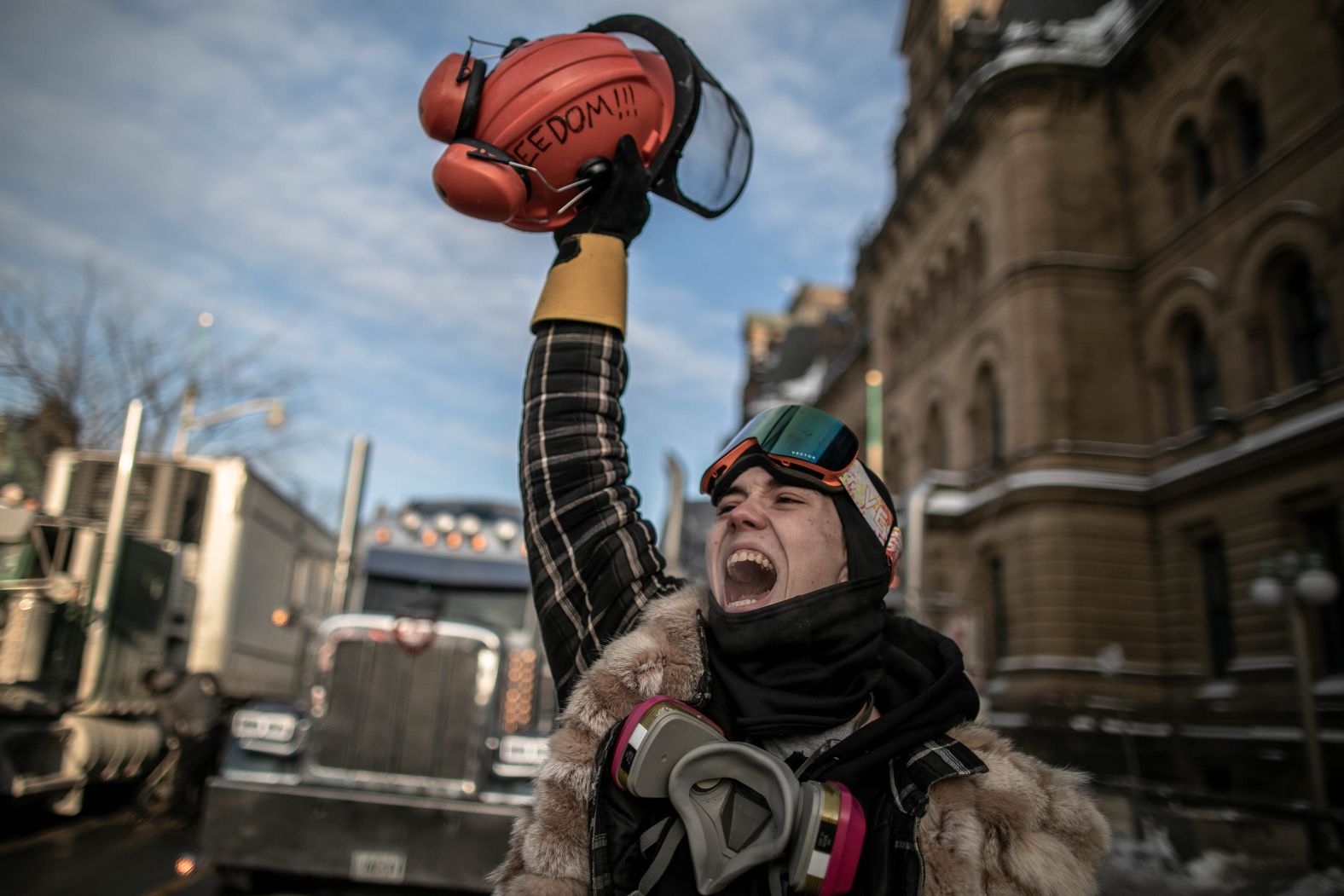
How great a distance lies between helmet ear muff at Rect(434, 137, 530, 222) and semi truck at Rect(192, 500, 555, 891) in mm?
5167

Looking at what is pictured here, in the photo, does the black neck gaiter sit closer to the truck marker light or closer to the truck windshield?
the truck marker light

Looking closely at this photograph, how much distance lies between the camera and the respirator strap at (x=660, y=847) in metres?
1.59

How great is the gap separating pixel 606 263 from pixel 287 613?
1004cm

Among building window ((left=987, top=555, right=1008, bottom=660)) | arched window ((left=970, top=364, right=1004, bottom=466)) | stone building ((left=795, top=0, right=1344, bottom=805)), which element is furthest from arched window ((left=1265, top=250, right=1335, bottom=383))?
building window ((left=987, top=555, right=1008, bottom=660))

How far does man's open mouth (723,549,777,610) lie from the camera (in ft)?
6.38

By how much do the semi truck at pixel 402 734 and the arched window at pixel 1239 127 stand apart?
67.9 feet

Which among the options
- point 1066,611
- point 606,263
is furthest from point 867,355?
point 606,263

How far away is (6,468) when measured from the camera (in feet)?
54.9

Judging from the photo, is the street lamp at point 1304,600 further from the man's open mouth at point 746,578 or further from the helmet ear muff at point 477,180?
the helmet ear muff at point 477,180

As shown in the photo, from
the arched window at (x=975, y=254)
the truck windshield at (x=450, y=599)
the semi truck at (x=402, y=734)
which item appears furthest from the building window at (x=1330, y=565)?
the semi truck at (x=402, y=734)

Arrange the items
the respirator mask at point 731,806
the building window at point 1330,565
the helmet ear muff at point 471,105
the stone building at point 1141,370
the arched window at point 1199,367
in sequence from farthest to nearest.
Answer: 1. the arched window at point 1199,367
2. the stone building at point 1141,370
3. the building window at point 1330,565
4. the helmet ear muff at point 471,105
5. the respirator mask at point 731,806

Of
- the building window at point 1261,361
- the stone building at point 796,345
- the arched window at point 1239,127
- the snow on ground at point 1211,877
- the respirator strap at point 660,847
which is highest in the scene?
the stone building at point 796,345

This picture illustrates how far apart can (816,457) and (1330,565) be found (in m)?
21.5

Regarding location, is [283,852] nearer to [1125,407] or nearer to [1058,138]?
[1125,407]
